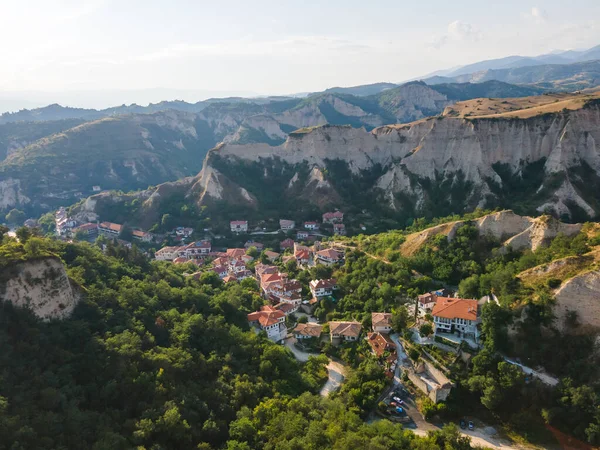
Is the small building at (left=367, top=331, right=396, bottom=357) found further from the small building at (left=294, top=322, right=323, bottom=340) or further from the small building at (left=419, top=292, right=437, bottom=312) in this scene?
the small building at (left=294, top=322, right=323, bottom=340)

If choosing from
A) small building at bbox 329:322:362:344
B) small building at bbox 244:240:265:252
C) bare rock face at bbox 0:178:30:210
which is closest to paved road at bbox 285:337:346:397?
small building at bbox 329:322:362:344

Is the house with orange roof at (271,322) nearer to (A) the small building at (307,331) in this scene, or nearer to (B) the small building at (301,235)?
(A) the small building at (307,331)

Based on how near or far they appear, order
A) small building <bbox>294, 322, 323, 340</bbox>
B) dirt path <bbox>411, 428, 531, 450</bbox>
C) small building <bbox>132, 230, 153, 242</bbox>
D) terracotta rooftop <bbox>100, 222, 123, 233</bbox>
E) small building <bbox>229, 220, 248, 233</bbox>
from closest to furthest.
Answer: dirt path <bbox>411, 428, 531, 450</bbox>
small building <bbox>294, 322, 323, 340</bbox>
small building <bbox>229, 220, 248, 233</bbox>
small building <bbox>132, 230, 153, 242</bbox>
terracotta rooftop <bbox>100, 222, 123, 233</bbox>

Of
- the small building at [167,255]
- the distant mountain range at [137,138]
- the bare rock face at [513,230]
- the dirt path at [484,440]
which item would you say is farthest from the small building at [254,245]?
the distant mountain range at [137,138]

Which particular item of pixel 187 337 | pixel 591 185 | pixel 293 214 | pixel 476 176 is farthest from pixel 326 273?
pixel 591 185

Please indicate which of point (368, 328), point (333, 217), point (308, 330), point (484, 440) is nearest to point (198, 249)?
point (333, 217)

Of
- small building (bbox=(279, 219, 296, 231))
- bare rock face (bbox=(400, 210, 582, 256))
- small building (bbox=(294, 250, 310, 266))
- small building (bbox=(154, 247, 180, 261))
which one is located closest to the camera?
bare rock face (bbox=(400, 210, 582, 256))

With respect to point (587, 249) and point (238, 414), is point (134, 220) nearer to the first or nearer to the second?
point (238, 414)
